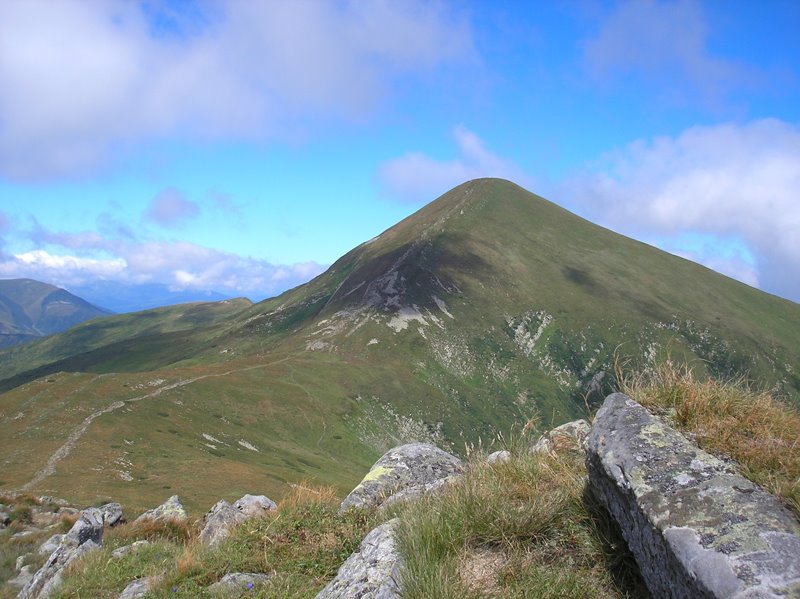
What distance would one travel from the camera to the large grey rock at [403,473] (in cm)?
870

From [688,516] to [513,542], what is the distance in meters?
1.69

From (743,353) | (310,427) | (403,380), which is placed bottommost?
(310,427)

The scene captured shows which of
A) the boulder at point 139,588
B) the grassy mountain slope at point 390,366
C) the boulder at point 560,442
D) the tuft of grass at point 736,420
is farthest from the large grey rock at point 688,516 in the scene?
the grassy mountain slope at point 390,366

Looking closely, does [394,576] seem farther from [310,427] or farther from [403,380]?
[403,380]

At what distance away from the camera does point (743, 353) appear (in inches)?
6053

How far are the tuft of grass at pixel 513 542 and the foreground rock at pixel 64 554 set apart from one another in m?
8.14

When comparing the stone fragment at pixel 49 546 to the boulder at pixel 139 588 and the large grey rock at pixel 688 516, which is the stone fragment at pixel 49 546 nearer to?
the boulder at pixel 139 588

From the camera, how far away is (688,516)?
4254 millimetres

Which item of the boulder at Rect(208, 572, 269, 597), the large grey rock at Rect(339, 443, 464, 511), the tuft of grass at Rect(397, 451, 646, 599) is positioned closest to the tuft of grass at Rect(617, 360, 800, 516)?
the tuft of grass at Rect(397, 451, 646, 599)

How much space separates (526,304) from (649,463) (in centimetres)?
16099

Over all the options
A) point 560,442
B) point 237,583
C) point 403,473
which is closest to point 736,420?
point 560,442

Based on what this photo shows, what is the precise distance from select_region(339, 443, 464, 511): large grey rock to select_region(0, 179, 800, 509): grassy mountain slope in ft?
76.2

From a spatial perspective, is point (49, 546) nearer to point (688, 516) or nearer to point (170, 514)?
point (170, 514)

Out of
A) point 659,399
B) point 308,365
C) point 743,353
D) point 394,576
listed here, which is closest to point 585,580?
point 394,576
